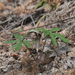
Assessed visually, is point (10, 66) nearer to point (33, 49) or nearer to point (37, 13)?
point (33, 49)

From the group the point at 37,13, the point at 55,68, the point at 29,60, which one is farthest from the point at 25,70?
the point at 37,13

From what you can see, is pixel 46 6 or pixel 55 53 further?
pixel 46 6

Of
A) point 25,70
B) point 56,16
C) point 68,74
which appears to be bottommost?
point 68,74

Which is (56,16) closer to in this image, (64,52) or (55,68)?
(64,52)

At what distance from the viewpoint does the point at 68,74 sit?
137 centimetres

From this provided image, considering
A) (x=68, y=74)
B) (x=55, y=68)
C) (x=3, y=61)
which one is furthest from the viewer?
(x=3, y=61)

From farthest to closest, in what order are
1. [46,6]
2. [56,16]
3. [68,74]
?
[46,6]
[56,16]
[68,74]

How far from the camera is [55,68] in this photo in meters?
1.48

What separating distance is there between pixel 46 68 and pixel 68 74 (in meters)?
0.27

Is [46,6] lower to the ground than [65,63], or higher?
higher

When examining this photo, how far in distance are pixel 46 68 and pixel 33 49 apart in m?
0.43

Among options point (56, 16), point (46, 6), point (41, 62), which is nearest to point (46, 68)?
point (41, 62)

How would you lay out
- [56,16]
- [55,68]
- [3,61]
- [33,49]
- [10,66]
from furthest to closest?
1. [56,16]
2. [33,49]
3. [3,61]
4. [10,66]
5. [55,68]

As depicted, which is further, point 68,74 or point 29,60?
point 29,60
